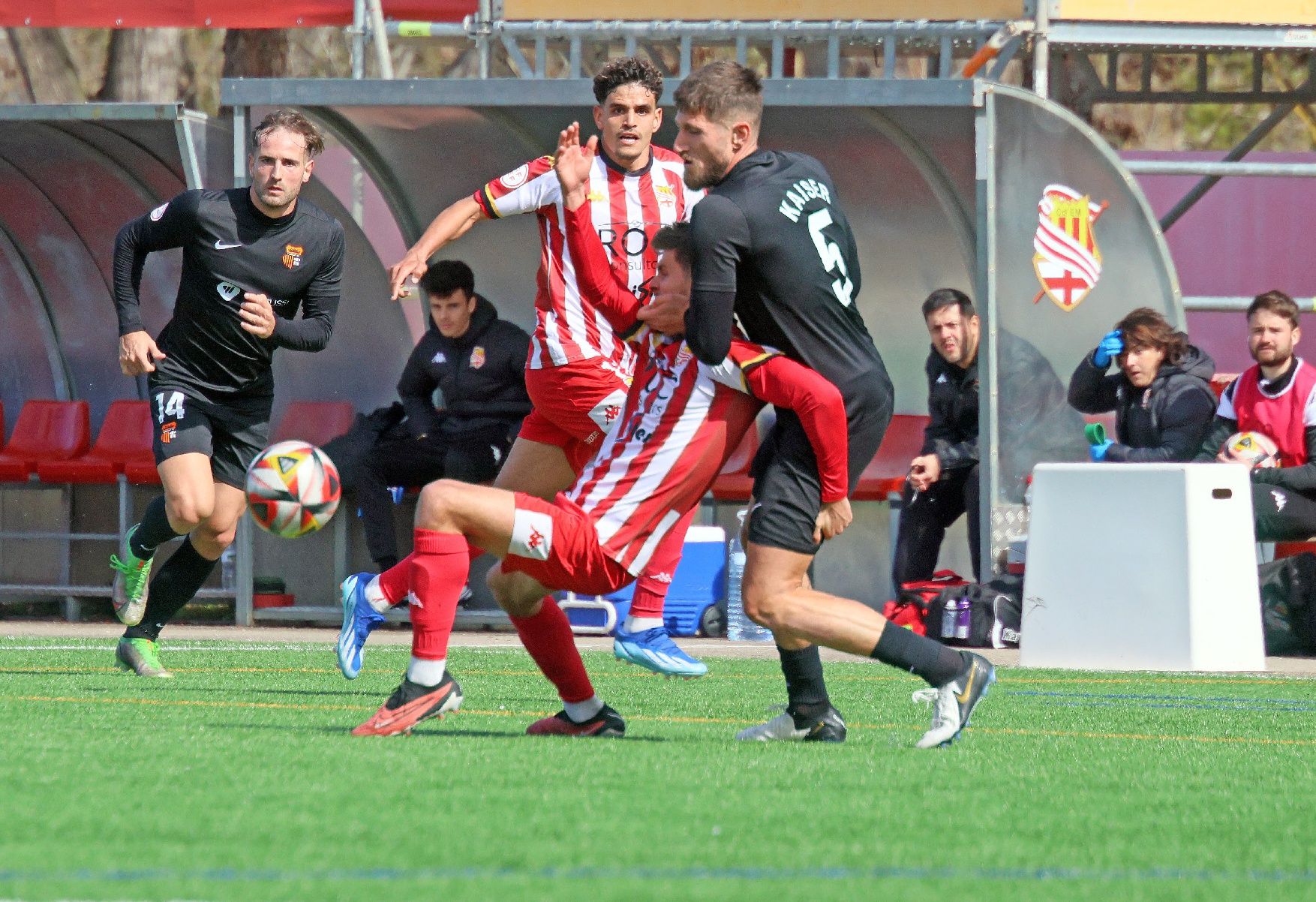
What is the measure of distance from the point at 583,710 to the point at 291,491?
2163 millimetres

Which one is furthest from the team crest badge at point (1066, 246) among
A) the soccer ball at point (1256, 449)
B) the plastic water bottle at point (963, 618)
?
the plastic water bottle at point (963, 618)

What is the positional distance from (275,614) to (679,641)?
2.70 metres

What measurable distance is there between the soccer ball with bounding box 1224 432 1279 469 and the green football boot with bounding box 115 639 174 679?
5741 millimetres

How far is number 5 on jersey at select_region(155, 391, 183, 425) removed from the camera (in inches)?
318

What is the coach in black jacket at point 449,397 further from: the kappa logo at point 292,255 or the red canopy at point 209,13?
the kappa logo at point 292,255

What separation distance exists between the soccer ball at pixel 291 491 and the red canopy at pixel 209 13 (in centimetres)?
518

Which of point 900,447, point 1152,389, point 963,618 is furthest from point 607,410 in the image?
point 900,447

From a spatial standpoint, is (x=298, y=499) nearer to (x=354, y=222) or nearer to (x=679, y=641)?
(x=679, y=641)

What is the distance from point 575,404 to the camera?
7.86 meters

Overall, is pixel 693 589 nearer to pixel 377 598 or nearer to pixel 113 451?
pixel 113 451

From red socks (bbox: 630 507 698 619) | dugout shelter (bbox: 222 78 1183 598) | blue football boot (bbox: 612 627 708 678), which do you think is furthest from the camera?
dugout shelter (bbox: 222 78 1183 598)

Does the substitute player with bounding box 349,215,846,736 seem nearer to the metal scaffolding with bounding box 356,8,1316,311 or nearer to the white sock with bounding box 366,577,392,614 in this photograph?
the white sock with bounding box 366,577,392,614

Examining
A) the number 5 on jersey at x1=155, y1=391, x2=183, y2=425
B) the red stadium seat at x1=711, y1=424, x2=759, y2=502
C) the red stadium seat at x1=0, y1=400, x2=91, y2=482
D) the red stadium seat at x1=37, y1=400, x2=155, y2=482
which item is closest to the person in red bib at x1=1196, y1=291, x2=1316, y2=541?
the red stadium seat at x1=711, y1=424, x2=759, y2=502

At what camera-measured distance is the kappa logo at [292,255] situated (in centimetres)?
820
